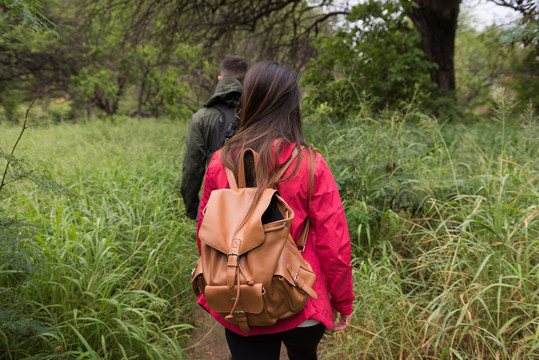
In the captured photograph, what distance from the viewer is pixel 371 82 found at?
6.28 m

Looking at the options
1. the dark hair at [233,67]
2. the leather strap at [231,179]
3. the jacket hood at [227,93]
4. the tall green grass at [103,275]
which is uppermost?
the dark hair at [233,67]

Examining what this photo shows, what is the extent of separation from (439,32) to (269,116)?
7.30 metres

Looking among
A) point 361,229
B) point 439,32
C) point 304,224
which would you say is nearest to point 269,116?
point 304,224

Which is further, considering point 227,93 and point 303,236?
point 227,93

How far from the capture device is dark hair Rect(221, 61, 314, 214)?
1.31 metres

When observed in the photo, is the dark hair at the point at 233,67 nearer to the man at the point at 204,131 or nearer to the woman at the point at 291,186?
the man at the point at 204,131

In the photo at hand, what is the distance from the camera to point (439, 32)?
7.14 meters

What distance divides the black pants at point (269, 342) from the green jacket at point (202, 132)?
1586mm

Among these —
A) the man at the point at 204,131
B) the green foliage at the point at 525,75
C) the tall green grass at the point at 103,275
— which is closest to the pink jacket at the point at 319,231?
the tall green grass at the point at 103,275

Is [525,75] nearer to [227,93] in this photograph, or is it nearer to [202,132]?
[227,93]

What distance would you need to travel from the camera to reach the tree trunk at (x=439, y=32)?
274 inches

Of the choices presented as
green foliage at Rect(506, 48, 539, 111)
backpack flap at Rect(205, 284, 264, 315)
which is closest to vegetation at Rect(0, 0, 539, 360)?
backpack flap at Rect(205, 284, 264, 315)

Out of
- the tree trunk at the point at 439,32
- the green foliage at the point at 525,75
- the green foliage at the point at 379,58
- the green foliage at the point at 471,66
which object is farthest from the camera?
the green foliage at the point at 471,66

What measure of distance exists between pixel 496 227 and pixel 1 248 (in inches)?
112
